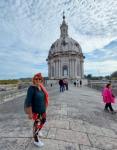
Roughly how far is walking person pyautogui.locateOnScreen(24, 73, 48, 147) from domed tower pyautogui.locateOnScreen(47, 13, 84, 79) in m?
59.7

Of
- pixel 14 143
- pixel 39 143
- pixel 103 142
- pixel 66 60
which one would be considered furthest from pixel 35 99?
pixel 66 60

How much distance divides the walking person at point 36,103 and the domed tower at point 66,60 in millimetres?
59671

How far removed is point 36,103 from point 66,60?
60.6 metres

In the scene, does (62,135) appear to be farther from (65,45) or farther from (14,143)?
(65,45)

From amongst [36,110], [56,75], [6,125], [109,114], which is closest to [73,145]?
[36,110]

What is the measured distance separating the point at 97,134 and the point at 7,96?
10.5 m

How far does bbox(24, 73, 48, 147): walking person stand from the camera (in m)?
4.97

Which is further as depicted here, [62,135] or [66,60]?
[66,60]

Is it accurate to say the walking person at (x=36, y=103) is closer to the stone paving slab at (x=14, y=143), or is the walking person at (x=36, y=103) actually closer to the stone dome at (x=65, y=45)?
the stone paving slab at (x=14, y=143)

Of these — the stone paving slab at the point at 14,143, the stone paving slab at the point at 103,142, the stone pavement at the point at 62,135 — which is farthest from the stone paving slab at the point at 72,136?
the stone paving slab at the point at 14,143

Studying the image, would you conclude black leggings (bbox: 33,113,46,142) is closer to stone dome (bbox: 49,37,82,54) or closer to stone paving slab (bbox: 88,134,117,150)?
stone paving slab (bbox: 88,134,117,150)

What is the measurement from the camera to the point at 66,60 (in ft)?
214

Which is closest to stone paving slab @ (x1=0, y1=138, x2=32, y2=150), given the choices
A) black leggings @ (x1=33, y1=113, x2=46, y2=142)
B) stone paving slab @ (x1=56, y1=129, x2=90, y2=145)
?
black leggings @ (x1=33, y1=113, x2=46, y2=142)

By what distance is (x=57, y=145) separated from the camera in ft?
17.5
